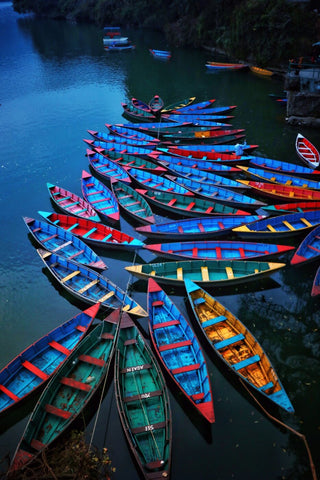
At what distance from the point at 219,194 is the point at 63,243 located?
34.2ft

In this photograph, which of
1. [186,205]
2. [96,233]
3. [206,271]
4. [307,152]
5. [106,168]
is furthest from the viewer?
[307,152]

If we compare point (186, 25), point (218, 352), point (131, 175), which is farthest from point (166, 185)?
point (186, 25)

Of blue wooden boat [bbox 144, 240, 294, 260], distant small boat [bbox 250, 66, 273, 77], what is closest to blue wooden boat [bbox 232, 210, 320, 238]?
blue wooden boat [bbox 144, 240, 294, 260]

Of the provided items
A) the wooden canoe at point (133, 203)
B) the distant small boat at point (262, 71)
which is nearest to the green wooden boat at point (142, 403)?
the wooden canoe at point (133, 203)

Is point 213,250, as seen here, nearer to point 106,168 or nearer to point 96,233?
point 96,233

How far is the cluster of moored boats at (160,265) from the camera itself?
1205 centimetres

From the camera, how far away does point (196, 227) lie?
20.1 metres

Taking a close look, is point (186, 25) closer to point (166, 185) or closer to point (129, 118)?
point (129, 118)

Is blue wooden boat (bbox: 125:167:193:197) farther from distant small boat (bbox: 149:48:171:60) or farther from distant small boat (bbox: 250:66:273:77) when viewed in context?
distant small boat (bbox: 149:48:171:60)

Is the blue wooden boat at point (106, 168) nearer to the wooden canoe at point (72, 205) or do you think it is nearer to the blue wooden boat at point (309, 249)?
the wooden canoe at point (72, 205)

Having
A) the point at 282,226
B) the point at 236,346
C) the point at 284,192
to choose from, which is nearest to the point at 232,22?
the point at 284,192

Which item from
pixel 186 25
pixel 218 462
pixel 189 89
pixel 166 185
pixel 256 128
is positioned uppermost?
pixel 186 25

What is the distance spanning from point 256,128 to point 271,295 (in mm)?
21419

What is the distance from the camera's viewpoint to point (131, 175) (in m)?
24.7
